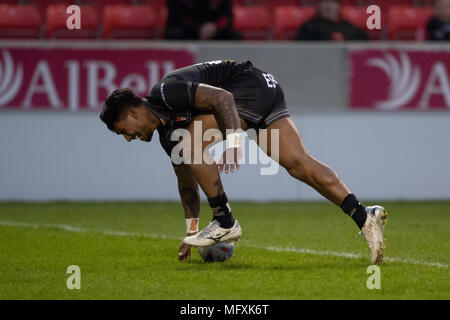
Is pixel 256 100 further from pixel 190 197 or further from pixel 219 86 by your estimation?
pixel 190 197

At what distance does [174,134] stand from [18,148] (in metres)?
5.54

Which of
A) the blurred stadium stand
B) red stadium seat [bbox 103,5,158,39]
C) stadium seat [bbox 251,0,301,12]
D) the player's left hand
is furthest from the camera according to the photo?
stadium seat [bbox 251,0,301,12]

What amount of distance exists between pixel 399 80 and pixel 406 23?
1790 mm

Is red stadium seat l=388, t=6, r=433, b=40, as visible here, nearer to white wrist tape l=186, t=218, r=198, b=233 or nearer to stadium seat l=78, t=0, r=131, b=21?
stadium seat l=78, t=0, r=131, b=21

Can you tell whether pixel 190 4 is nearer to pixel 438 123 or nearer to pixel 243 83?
pixel 438 123

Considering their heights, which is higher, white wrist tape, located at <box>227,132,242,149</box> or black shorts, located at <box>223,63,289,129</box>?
black shorts, located at <box>223,63,289,129</box>

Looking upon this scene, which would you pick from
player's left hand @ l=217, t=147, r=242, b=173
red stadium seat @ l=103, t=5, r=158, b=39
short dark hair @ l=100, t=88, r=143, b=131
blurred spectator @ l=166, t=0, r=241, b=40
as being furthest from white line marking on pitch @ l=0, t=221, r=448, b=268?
red stadium seat @ l=103, t=5, r=158, b=39

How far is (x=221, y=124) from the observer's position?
19.4 ft

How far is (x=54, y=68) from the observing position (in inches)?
438

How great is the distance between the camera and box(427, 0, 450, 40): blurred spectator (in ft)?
39.2


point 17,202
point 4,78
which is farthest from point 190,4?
point 17,202

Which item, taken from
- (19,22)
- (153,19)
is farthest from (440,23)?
(19,22)

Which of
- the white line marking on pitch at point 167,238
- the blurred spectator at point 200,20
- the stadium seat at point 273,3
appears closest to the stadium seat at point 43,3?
the blurred spectator at point 200,20
